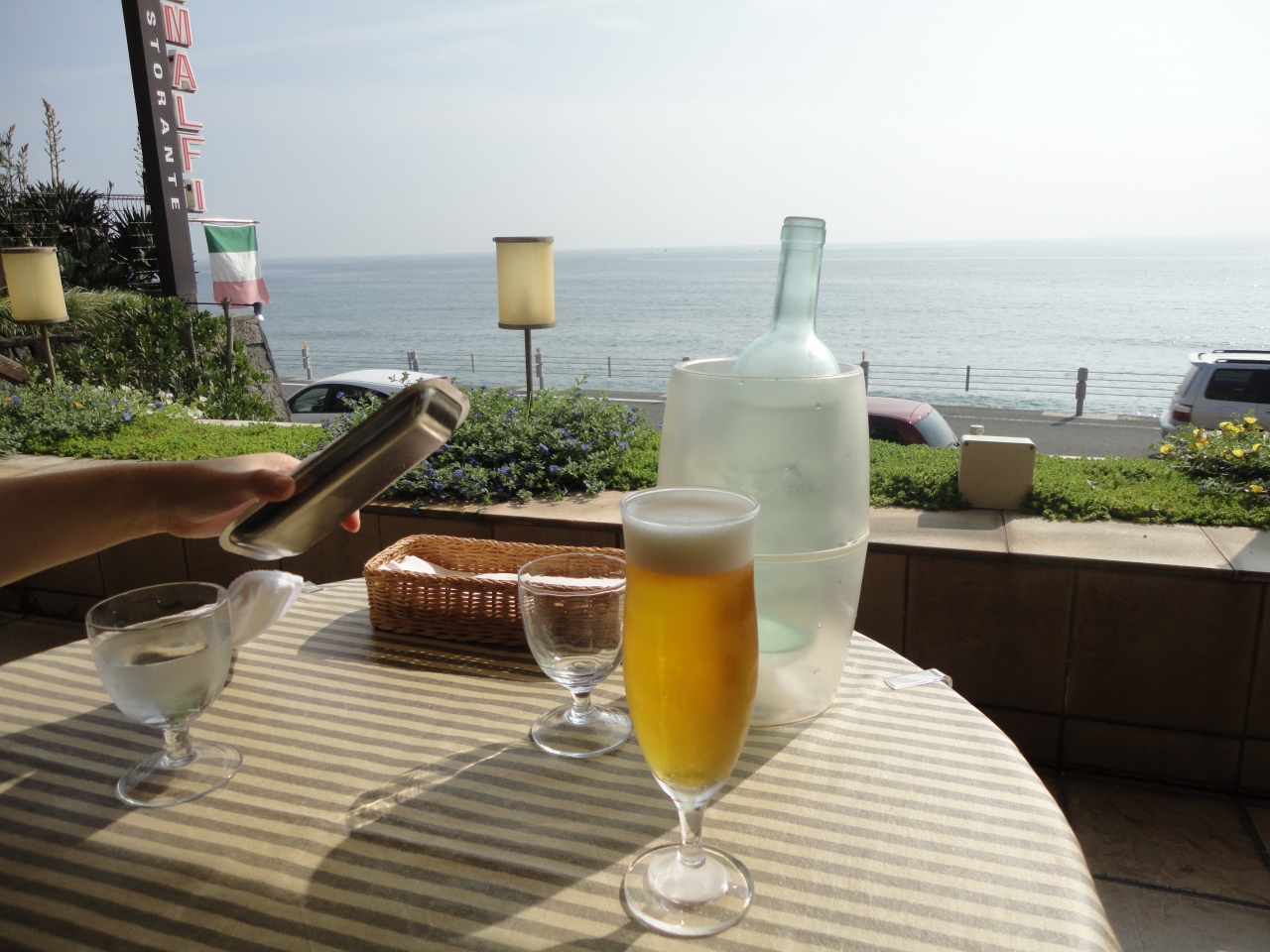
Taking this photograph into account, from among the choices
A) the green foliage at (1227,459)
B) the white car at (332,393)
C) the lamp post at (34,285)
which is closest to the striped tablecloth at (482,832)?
the green foliage at (1227,459)

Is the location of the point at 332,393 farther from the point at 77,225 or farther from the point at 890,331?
the point at 890,331

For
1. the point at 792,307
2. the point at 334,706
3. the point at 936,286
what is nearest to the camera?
the point at 792,307

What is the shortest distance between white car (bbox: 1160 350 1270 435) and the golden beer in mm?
10497

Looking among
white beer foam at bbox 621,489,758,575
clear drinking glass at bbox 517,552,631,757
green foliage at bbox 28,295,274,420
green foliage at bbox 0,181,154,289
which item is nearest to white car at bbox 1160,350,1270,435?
green foliage at bbox 28,295,274,420

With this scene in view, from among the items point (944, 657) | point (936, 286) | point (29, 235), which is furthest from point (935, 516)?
point (936, 286)

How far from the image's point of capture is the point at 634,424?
12.9ft

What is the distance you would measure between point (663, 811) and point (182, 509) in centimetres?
81

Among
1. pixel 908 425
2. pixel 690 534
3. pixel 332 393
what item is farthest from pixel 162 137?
pixel 690 534

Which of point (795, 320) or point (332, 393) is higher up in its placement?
point (795, 320)

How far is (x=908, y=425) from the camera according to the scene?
7164mm

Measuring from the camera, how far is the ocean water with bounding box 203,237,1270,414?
30828mm

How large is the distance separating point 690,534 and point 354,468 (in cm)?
42

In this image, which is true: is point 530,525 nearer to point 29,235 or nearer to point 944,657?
point 944,657

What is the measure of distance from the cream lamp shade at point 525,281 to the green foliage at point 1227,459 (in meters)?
3.03
